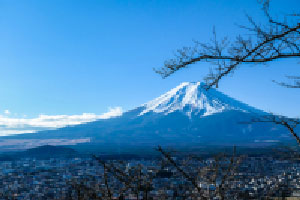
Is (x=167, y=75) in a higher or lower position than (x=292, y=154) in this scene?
higher

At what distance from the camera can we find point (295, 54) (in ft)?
10.9

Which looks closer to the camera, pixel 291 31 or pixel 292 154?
pixel 291 31

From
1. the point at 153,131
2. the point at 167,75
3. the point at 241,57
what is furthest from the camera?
the point at 153,131

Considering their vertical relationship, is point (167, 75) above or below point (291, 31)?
below

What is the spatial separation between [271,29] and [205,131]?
18488 centimetres

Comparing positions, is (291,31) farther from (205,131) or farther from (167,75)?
(205,131)

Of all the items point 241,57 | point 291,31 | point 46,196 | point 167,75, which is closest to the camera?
point 291,31

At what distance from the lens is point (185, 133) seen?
178m

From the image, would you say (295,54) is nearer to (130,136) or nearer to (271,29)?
(271,29)

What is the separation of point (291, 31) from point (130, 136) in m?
165

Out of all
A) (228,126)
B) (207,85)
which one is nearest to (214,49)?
(207,85)

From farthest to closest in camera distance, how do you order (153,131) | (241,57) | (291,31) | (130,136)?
1. (153,131)
2. (130,136)
3. (241,57)
4. (291,31)

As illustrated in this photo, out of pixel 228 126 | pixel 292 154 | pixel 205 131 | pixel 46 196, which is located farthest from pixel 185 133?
pixel 292 154

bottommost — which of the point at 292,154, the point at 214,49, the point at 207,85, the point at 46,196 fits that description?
the point at 46,196
